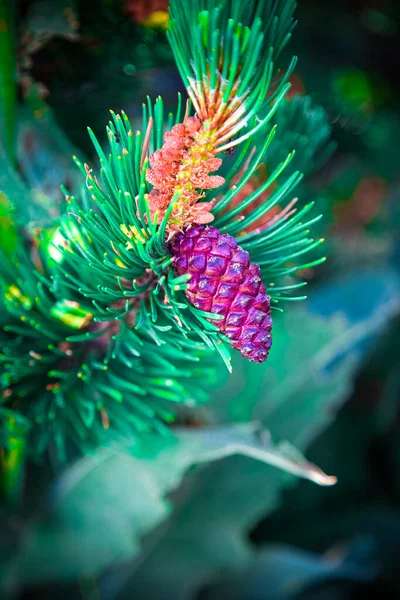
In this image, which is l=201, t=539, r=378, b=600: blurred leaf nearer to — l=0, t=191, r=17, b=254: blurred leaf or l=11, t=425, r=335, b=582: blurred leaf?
l=11, t=425, r=335, b=582: blurred leaf

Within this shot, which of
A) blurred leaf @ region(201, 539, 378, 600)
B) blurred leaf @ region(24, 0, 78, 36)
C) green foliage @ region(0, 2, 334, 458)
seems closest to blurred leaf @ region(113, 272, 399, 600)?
blurred leaf @ region(201, 539, 378, 600)

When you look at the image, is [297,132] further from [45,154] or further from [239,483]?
[239,483]

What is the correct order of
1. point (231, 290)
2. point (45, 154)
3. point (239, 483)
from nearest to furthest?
point (231, 290) < point (45, 154) < point (239, 483)

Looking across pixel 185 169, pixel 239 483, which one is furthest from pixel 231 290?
pixel 239 483

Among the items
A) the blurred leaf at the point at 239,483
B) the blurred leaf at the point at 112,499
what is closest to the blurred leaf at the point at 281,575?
the blurred leaf at the point at 239,483

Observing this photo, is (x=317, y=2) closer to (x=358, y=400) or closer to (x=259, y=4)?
(x=259, y=4)

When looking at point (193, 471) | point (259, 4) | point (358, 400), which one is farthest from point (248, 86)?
point (358, 400)
